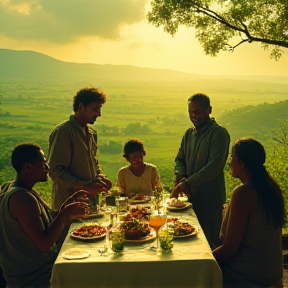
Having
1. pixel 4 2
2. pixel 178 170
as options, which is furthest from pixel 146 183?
pixel 4 2

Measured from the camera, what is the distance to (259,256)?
2.65 meters

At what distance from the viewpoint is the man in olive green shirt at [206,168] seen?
410cm

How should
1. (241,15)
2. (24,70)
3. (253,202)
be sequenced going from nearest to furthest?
(253,202) → (241,15) → (24,70)

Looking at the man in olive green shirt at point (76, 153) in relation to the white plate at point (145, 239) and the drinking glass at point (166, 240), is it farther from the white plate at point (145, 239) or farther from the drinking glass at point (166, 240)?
the drinking glass at point (166, 240)

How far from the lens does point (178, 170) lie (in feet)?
14.7

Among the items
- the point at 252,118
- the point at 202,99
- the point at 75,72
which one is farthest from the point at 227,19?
the point at 252,118

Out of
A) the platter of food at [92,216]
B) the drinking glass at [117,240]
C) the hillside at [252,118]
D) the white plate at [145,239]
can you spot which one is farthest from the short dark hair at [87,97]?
the hillside at [252,118]

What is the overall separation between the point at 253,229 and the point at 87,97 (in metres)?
1.96

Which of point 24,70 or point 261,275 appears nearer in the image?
point 261,275

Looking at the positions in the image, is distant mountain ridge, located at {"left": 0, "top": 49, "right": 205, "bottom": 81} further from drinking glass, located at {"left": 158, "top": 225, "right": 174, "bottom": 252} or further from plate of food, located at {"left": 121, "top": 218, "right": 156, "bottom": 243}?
drinking glass, located at {"left": 158, "top": 225, "right": 174, "bottom": 252}

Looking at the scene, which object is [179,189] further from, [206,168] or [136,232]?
[136,232]

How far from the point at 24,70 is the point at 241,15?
8457 millimetres

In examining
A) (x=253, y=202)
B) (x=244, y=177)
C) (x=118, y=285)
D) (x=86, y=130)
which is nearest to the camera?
(x=118, y=285)

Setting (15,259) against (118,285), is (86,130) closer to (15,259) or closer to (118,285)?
(15,259)
